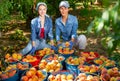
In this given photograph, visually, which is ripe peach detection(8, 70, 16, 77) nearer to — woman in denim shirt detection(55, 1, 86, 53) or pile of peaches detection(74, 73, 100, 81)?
pile of peaches detection(74, 73, 100, 81)

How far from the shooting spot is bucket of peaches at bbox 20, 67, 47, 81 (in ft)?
10.1

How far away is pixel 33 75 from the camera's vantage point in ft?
10.3

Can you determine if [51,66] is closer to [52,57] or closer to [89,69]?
[52,57]

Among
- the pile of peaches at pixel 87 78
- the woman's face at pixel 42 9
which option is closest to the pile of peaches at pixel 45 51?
the woman's face at pixel 42 9

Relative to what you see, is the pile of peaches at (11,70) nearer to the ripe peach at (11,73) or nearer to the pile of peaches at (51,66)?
the ripe peach at (11,73)

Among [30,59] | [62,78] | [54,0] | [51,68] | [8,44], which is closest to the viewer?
[62,78]

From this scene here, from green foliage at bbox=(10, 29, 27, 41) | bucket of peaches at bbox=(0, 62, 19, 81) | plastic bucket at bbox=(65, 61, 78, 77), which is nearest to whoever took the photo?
bucket of peaches at bbox=(0, 62, 19, 81)

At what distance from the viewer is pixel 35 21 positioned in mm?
4301

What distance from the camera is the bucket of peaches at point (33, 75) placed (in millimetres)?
Result: 3086

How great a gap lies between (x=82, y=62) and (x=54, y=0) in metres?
3.69

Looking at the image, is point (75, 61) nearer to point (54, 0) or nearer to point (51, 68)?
point (51, 68)

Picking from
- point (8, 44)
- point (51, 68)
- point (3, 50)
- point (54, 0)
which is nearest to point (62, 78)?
point (51, 68)

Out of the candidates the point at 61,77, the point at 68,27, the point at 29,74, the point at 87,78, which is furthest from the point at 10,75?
the point at 68,27

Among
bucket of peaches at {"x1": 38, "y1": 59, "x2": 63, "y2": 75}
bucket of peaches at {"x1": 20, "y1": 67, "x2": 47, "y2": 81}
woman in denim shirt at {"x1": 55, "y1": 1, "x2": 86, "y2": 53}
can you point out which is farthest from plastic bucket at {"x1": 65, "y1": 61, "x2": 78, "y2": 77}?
woman in denim shirt at {"x1": 55, "y1": 1, "x2": 86, "y2": 53}
